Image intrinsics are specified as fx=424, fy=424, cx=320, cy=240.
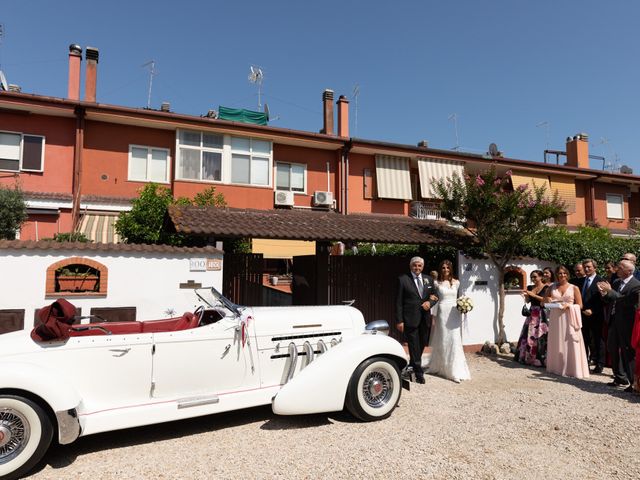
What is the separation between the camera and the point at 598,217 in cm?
2414

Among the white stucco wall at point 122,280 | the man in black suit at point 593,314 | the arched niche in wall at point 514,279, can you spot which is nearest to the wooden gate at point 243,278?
the white stucco wall at point 122,280

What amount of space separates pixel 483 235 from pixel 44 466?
846 centimetres

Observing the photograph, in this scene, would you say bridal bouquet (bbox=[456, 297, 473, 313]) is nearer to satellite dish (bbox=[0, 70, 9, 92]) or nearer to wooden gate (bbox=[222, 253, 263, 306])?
wooden gate (bbox=[222, 253, 263, 306])

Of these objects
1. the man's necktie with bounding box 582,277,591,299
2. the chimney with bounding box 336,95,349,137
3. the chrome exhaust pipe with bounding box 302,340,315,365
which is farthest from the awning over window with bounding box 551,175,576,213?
the chrome exhaust pipe with bounding box 302,340,315,365

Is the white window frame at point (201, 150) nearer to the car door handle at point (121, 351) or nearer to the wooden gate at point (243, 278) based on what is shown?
the wooden gate at point (243, 278)

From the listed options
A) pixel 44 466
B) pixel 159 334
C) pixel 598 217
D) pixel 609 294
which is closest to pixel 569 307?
pixel 609 294

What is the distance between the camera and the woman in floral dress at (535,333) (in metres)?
7.79

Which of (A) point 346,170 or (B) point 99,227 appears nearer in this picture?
(B) point 99,227

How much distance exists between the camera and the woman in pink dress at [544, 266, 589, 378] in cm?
699

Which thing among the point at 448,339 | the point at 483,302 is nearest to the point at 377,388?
the point at 448,339

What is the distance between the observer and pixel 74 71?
15.6 metres

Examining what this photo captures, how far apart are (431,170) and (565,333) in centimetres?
1340

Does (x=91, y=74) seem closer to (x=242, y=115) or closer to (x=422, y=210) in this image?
(x=242, y=115)

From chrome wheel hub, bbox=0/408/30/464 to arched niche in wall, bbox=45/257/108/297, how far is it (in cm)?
321
